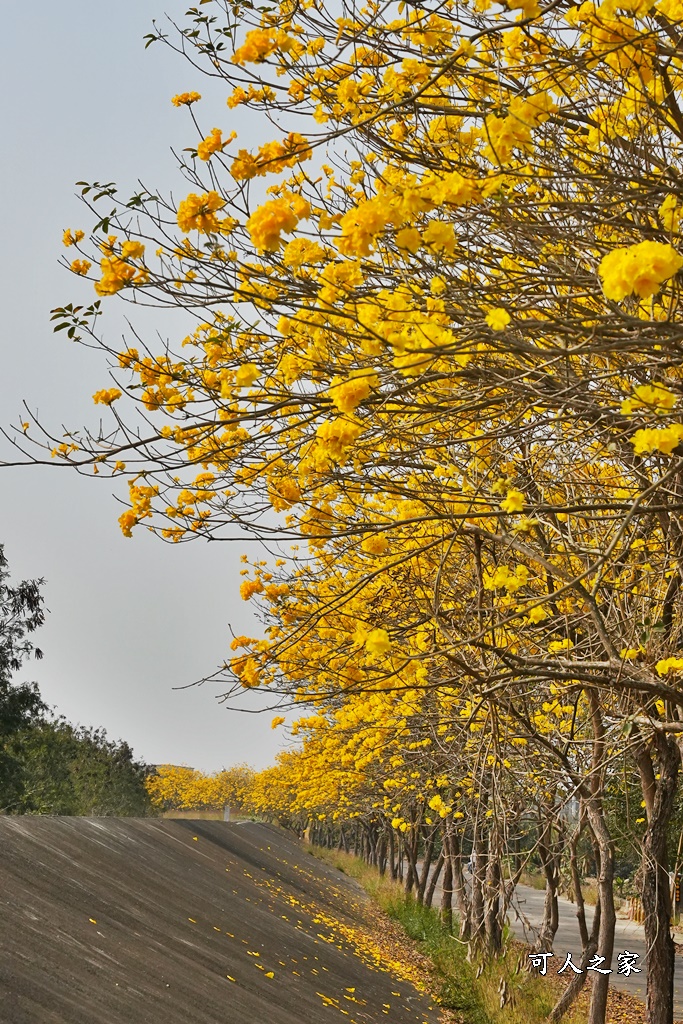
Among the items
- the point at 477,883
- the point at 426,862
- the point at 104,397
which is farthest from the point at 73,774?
the point at 104,397

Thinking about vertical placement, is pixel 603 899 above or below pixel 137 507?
below

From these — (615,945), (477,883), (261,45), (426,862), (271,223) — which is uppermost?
(261,45)

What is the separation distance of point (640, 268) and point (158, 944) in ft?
17.7

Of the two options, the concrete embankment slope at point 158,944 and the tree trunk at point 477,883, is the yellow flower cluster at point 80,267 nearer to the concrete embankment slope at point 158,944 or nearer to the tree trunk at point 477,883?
the concrete embankment slope at point 158,944

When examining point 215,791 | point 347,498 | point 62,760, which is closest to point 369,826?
point 62,760

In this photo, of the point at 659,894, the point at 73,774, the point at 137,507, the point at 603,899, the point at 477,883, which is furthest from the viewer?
the point at 73,774

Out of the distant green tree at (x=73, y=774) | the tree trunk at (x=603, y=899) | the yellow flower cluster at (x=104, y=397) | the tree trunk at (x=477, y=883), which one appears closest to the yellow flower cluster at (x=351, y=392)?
the yellow flower cluster at (x=104, y=397)

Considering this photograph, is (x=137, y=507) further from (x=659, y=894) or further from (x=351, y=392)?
(x=659, y=894)

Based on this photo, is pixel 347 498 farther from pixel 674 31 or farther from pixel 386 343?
pixel 674 31

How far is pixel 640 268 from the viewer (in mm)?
2199

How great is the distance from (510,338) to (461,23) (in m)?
1.65

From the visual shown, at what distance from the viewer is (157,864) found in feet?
29.0

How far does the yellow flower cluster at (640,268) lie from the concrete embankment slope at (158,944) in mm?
3422

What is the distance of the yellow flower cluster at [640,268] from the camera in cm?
219
